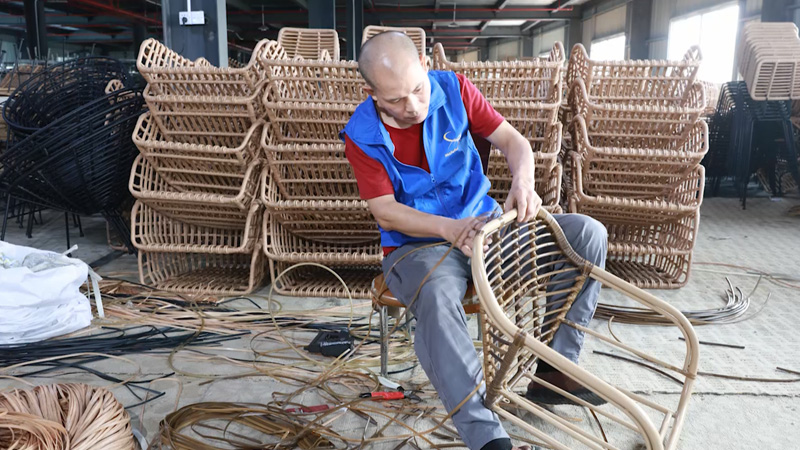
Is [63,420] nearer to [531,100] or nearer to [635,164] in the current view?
[531,100]

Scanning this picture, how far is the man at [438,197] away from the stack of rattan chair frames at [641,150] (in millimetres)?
1310

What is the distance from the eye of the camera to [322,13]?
9.12 m

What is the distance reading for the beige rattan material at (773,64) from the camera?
5059mm

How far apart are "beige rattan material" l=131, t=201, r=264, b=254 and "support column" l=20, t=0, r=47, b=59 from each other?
38.7ft

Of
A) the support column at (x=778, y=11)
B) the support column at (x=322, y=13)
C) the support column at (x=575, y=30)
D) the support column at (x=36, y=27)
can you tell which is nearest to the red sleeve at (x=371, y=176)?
the support column at (x=778, y=11)

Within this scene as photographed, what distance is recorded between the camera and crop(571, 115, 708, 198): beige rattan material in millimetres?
2906

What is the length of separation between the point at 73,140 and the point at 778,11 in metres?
8.04

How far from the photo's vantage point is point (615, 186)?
317 centimetres

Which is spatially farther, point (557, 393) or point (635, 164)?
point (635, 164)

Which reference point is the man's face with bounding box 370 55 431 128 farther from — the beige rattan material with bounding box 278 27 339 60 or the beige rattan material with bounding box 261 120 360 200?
the beige rattan material with bounding box 278 27 339 60

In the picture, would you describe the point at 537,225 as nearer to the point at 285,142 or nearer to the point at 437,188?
the point at 437,188

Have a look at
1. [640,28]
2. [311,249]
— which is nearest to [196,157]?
[311,249]

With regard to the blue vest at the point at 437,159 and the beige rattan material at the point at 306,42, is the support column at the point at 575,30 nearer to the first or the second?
the beige rattan material at the point at 306,42

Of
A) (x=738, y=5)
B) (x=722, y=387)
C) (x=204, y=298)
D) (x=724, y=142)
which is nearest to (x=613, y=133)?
(x=722, y=387)
